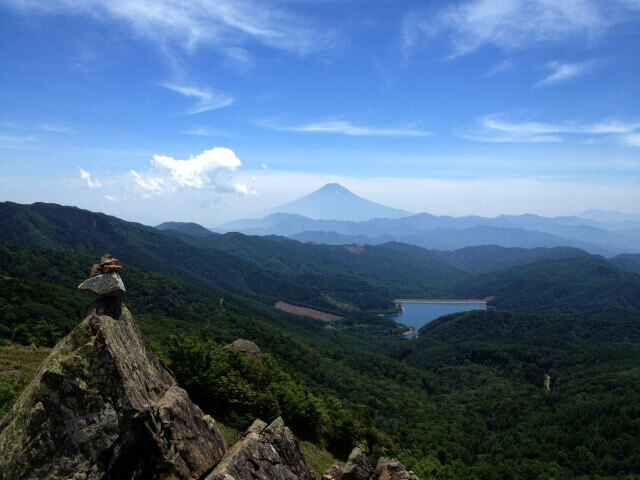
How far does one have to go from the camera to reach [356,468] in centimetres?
A: 2562

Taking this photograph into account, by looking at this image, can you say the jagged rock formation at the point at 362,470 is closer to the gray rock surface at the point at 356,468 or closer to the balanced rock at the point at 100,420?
the gray rock surface at the point at 356,468

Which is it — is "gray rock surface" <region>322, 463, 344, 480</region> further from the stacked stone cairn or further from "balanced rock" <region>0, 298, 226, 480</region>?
the stacked stone cairn

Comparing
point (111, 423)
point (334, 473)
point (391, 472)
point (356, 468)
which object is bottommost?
point (391, 472)

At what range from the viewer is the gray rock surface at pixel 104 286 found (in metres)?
17.5

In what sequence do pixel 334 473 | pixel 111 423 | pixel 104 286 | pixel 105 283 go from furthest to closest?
pixel 334 473 → pixel 105 283 → pixel 104 286 → pixel 111 423

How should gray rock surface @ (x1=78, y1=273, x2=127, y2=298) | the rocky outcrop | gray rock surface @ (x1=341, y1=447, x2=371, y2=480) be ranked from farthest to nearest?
gray rock surface @ (x1=341, y1=447, x2=371, y2=480)
gray rock surface @ (x1=78, y1=273, x2=127, y2=298)
the rocky outcrop

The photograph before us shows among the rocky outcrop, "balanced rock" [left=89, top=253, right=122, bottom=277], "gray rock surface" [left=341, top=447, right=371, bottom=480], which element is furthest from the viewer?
"gray rock surface" [left=341, top=447, right=371, bottom=480]

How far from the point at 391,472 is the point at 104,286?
2491 cm

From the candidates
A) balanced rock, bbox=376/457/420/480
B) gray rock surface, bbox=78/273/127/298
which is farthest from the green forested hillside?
gray rock surface, bbox=78/273/127/298

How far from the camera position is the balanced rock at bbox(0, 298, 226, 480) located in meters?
13.8

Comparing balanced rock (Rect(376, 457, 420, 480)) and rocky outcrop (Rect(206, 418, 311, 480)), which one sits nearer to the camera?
rocky outcrop (Rect(206, 418, 311, 480))

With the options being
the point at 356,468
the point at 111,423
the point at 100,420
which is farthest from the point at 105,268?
the point at 356,468

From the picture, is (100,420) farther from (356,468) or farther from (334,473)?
(356,468)

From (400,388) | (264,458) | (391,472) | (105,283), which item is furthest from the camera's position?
(400,388)
